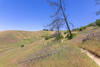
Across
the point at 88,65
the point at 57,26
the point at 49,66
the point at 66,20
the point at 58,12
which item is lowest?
the point at 49,66

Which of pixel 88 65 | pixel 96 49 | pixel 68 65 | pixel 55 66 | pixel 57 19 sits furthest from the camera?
pixel 57 19

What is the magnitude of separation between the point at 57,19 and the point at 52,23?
129 cm

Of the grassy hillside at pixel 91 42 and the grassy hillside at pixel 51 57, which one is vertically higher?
the grassy hillside at pixel 91 42

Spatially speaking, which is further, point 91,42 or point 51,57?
point 91,42

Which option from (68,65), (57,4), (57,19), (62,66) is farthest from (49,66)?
(57,4)

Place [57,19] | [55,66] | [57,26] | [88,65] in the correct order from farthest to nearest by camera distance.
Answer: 1. [57,19]
2. [57,26]
3. [55,66]
4. [88,65]

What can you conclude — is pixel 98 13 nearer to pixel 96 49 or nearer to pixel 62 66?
pixel 96 49

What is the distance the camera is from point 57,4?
45.1ft

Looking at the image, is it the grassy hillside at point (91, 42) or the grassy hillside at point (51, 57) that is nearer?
the grassy hillside at point (51, 57)

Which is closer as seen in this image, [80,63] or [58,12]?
[80,63]

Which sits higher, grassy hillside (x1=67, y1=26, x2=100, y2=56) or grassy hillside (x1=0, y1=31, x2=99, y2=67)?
grassy hillside (x1=67, y1=26, x2=100, y2=56)

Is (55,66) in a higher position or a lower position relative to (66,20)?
lower

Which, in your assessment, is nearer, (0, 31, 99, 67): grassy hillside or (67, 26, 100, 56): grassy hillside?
(0, 31, 99, 67): grassy hillside

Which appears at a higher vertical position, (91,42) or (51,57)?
(91,42)
